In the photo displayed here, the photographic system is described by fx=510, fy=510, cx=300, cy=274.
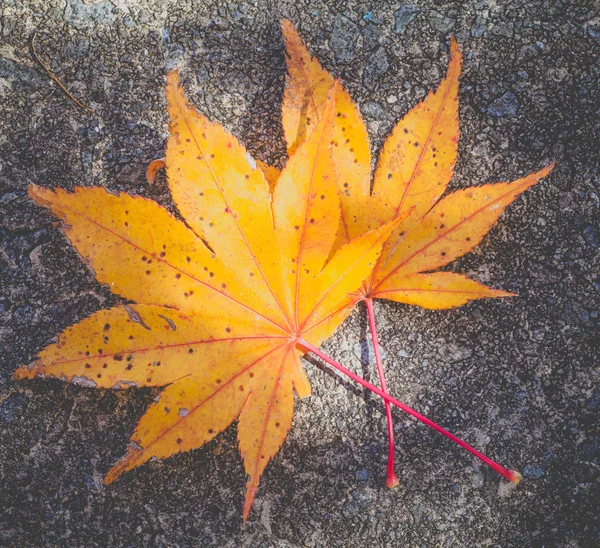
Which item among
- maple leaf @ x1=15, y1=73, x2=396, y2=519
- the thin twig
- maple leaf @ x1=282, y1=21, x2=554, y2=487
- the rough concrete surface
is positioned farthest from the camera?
the thin twig

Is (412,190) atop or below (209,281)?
atop

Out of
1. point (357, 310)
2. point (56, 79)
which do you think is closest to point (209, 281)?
point (357, 310)

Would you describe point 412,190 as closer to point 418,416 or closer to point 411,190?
point 411,190

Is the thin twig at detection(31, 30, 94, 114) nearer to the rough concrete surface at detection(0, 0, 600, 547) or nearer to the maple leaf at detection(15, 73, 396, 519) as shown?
the rough concrete surface at detection(0, 0, 600, 547)

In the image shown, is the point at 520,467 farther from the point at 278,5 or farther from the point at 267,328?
the point at 278,5

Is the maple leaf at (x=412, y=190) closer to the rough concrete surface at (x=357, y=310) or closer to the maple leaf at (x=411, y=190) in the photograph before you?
the maple leaf at (x=411, y=190)

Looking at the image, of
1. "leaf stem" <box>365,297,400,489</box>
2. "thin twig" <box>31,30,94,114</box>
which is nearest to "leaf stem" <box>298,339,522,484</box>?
"leaf stem" <box>365,297,400,489</box>

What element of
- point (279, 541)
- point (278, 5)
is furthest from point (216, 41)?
point (279, 541)
